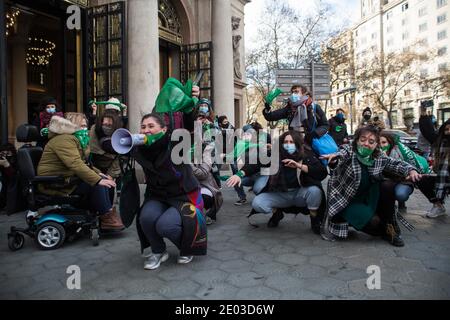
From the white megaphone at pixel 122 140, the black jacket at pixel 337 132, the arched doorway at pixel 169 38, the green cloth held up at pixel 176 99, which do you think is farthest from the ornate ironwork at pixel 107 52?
the white megaphone at pixel 122 140

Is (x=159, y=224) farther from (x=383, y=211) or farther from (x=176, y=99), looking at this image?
(x=383, y=211)

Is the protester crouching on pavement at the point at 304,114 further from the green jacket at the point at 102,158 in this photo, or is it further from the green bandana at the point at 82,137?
the green bandana at the point at 82,137

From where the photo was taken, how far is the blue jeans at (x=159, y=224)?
3.41m

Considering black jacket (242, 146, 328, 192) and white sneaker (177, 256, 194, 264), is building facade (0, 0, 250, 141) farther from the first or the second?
white sneaker (177, 256, 194, 264)

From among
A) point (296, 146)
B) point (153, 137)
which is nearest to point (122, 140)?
point (153, 137)

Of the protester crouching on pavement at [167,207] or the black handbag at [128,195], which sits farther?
the black handbag at [128,195]

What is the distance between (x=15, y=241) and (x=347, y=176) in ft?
12.5

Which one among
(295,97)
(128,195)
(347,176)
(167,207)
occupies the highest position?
(295,97)

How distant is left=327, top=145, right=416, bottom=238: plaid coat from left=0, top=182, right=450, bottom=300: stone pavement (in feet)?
1.21

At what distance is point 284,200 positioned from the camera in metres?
4.73

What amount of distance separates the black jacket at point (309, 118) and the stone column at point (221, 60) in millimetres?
7167

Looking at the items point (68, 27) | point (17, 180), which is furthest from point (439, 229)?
point (68, 27)

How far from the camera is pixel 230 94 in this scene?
13102 mm

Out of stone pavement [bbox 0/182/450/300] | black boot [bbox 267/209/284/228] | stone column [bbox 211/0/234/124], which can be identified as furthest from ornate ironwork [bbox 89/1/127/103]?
black boot [bbox 267/209/284/228]
